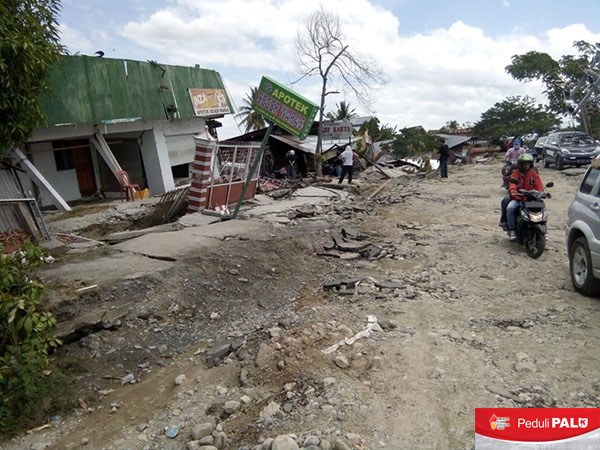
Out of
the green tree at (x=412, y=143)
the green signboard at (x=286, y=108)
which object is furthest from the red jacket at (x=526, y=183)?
the green tree at (x=412, y=143)

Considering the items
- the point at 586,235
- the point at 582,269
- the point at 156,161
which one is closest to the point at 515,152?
the point at 582,269

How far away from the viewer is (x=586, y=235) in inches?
207

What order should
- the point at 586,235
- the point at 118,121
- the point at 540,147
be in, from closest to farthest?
the point at 586,235 < the point at 118,121 < the point at 540,147

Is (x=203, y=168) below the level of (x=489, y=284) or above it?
above

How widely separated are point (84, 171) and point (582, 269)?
15865mm

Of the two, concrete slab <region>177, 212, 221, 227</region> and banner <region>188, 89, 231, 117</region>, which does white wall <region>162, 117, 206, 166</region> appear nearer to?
banner <region>188, 89, 231, 117</region>

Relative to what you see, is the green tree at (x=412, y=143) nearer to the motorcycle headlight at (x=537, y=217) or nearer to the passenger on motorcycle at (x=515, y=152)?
the passenger on motorcycle at (x=515, y=152)

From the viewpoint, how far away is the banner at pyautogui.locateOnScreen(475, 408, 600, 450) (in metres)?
2.28

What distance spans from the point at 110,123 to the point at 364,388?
1369 centimetres

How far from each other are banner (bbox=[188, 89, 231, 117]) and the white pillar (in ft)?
6.39

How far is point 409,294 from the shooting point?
5848 mm

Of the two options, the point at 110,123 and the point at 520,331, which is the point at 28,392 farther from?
the point at 110,123

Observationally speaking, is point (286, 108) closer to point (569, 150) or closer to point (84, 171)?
point (84, 171)

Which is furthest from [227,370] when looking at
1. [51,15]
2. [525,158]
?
[51,15]
